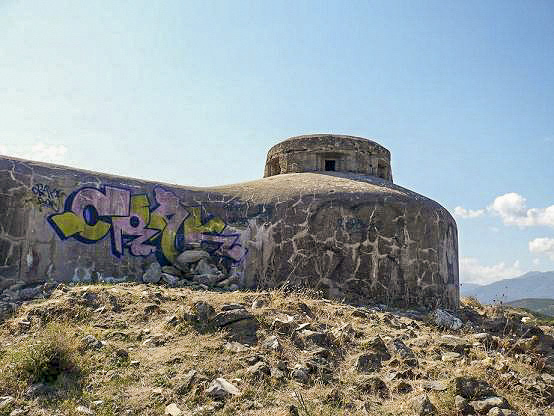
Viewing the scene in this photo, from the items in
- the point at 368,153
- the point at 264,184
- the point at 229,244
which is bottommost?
the point at 229,244

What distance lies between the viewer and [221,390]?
6.18 metres

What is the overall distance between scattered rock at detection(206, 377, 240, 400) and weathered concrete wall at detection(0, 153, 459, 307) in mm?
6261

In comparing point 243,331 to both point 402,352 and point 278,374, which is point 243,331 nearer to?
point 278,374

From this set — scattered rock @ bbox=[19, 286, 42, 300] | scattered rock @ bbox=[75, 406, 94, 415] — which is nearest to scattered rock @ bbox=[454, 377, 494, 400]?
scattered rock @ bbox=[75, 406, 94, 415]

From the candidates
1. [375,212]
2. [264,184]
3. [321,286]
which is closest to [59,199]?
[264,184]

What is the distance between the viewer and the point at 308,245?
12.9 m

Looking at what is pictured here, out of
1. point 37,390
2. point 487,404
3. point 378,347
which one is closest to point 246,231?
point 378,347

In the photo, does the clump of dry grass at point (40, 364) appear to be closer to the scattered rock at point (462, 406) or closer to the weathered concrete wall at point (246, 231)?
the weathered concrete wall at point (246, 231)

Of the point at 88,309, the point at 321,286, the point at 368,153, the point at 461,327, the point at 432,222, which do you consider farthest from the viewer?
the point at 368,153

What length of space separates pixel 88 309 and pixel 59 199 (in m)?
3.90

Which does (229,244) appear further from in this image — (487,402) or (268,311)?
(487,402)

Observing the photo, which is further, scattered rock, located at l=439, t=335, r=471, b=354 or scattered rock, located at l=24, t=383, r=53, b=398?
scattered rock, located at l=439, t=335, r=471, b=354

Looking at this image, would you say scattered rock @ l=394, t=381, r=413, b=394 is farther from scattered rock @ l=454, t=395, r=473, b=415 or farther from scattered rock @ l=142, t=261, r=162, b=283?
scattered rock @ l=142, t=261, r=162, b=283

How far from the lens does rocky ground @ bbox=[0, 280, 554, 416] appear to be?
242 inches
